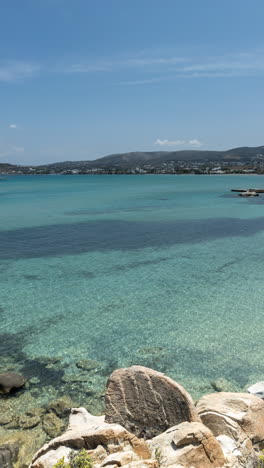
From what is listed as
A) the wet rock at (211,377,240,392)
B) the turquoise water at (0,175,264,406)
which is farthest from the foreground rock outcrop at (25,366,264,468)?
the turquoise water at (0,175,264,406)

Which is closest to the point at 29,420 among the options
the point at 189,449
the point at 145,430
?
the point at 145,430

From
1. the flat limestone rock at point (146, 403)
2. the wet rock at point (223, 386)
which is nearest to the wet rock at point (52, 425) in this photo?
the flat limestone rock at point (146, 403)

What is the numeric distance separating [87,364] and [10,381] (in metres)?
2.77

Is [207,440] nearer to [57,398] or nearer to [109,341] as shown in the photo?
[57,398]

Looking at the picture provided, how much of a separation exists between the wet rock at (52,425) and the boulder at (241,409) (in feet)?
12.8

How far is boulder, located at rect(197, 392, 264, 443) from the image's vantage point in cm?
824

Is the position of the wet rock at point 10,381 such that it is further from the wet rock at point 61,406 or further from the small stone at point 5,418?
the wet rock at point 61,406

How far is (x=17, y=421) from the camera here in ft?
33.9

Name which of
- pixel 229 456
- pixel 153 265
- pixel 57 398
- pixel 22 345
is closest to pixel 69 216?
pixel 153 265

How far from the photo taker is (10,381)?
11836mm

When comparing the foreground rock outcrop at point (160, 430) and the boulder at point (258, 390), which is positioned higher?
the foreground rock outcrop at point (160, 430)

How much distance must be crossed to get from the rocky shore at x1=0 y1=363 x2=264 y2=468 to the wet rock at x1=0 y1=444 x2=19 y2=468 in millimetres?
24

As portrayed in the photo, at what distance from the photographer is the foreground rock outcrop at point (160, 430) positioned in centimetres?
686

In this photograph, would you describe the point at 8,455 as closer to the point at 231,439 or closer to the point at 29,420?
the point at 29,420
